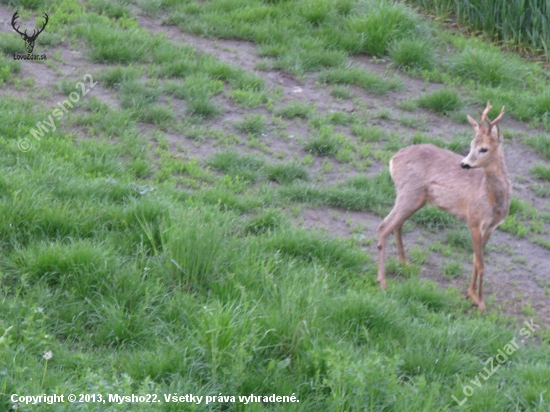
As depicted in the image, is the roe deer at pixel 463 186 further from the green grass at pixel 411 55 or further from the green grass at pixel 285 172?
the green grass at pixel 411 55

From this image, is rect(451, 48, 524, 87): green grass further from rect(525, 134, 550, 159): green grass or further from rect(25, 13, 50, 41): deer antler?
rect(25, 13, 50, 41): deer antler

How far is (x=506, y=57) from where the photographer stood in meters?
10.5

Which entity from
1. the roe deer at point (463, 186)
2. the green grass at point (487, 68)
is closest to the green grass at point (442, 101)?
the green grass at point (487, 68)

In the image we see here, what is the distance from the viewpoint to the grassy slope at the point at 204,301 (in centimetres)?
442

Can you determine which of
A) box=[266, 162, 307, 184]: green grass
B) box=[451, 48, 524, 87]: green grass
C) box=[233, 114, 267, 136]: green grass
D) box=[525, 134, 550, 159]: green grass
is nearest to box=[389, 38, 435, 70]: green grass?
box=[451, 48, 524, 87]: green grass

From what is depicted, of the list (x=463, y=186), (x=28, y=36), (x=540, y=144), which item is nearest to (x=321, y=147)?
(x=463, y=186)

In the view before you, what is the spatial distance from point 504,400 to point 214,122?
15.5 feet

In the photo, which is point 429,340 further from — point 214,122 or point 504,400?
point 214,122

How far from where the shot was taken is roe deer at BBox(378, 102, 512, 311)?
20.9ft

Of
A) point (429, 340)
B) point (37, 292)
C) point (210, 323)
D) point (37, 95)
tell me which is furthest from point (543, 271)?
point (37, 95)

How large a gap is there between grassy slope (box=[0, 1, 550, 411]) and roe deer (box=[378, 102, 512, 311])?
0.39 m

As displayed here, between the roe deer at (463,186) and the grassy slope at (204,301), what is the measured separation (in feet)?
1.28

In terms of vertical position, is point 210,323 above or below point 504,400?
above

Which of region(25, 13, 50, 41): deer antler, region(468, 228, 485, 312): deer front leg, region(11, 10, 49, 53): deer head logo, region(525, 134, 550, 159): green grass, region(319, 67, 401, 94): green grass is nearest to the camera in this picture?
region(468, 228, 485, 312): deer front leg
